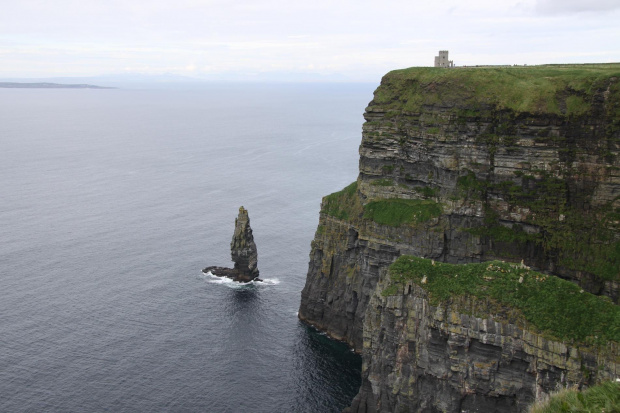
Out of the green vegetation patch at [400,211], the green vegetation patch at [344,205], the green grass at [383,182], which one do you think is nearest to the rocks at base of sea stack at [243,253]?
the green vegetation patch at [344,205]

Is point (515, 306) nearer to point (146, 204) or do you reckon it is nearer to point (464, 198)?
point (464, 198)

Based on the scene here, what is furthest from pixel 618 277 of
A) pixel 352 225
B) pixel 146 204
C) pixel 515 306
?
pixel 146 204

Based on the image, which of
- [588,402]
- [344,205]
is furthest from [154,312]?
[588,402]

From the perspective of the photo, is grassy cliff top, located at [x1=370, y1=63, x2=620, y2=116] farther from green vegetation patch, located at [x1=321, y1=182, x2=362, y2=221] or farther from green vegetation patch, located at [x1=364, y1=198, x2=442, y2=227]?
green vegetation patch, located at [x1=321, y1=182, x2=362, y2=221]

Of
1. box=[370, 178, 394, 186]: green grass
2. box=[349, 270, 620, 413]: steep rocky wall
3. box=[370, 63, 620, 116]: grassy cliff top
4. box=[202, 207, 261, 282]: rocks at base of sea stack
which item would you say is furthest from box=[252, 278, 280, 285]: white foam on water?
box=[349, 270, 620, 413]: steep rocky wall

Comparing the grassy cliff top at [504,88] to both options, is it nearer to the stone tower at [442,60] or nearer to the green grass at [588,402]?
the stone tower at [442,60]

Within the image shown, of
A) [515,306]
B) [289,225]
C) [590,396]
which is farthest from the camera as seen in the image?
[289,225]
